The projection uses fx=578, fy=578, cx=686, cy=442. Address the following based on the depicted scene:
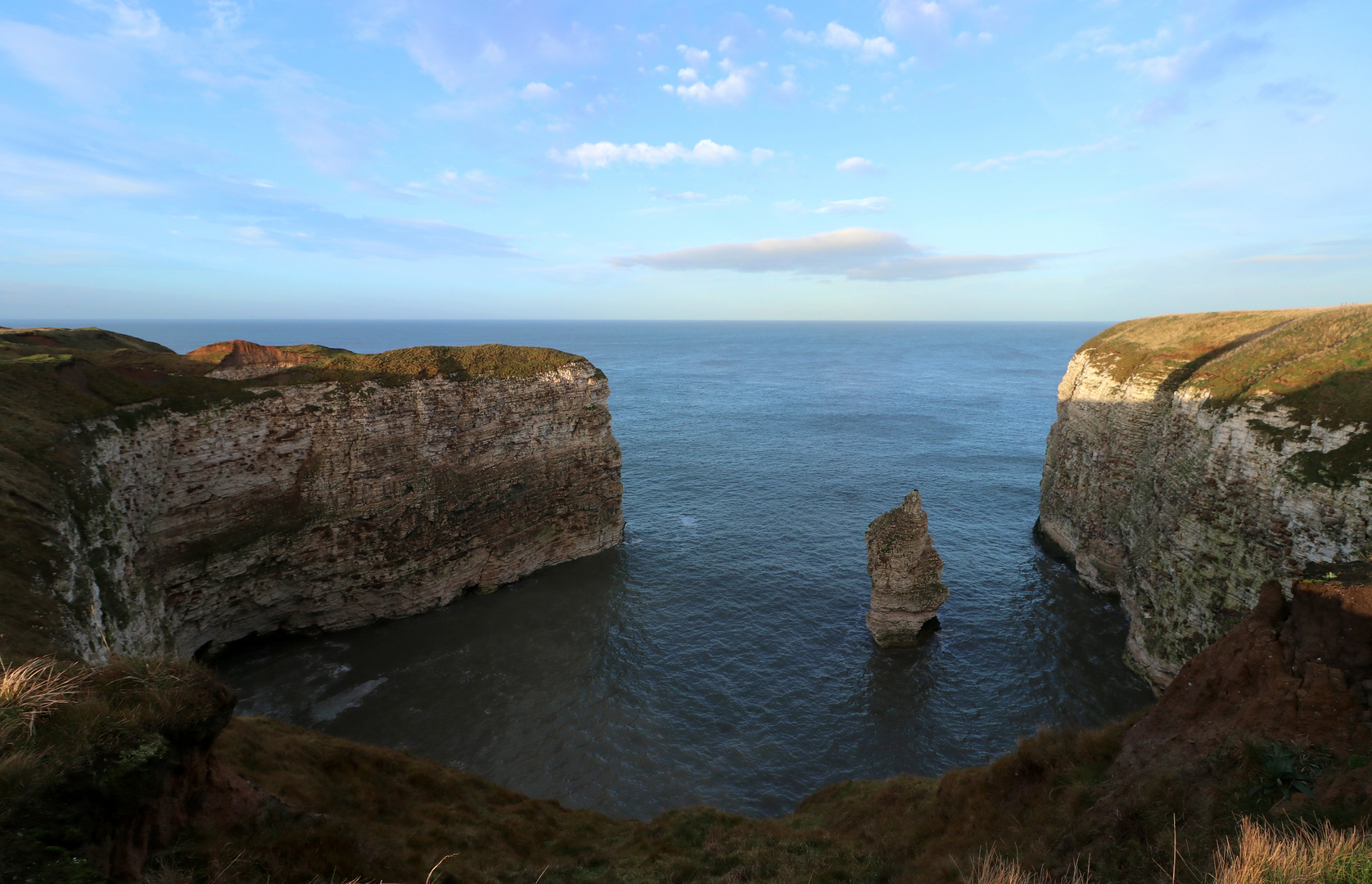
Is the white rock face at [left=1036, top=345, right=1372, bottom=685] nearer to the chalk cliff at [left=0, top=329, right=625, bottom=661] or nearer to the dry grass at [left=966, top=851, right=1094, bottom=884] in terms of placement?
the dry grass at [left=966, top=851, right=1094, bottom=884]

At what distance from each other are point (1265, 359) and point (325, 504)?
54450mm

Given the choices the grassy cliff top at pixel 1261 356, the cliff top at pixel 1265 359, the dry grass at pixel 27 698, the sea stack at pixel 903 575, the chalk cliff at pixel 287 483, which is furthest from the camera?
the sea stack at pixel 903 575

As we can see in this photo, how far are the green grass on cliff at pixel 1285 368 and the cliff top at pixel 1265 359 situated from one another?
49 mm

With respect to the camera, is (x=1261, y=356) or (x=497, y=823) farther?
(x=1261, y=356)

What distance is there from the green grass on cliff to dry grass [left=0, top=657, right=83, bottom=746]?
127 ft

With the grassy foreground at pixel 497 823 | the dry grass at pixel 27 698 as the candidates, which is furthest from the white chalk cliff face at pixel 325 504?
the dry grass at pixel 27 698

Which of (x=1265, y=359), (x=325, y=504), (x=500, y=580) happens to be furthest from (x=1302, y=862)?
(x=500, y=580)

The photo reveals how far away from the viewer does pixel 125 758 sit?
31.8 ft

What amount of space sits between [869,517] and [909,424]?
158ft

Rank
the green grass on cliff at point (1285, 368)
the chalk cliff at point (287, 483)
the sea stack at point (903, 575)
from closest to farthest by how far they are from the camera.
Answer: the green grass on cliff at point (1285, 368), the chalk cliff at point (287, 483), the sea stack at point (903, 575)

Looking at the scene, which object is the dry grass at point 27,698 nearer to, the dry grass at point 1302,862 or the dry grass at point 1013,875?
the dry grass at point 1013,875

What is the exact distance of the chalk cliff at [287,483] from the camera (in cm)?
2503

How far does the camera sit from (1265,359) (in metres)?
30.1

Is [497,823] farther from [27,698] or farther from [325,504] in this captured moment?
[325,504]
